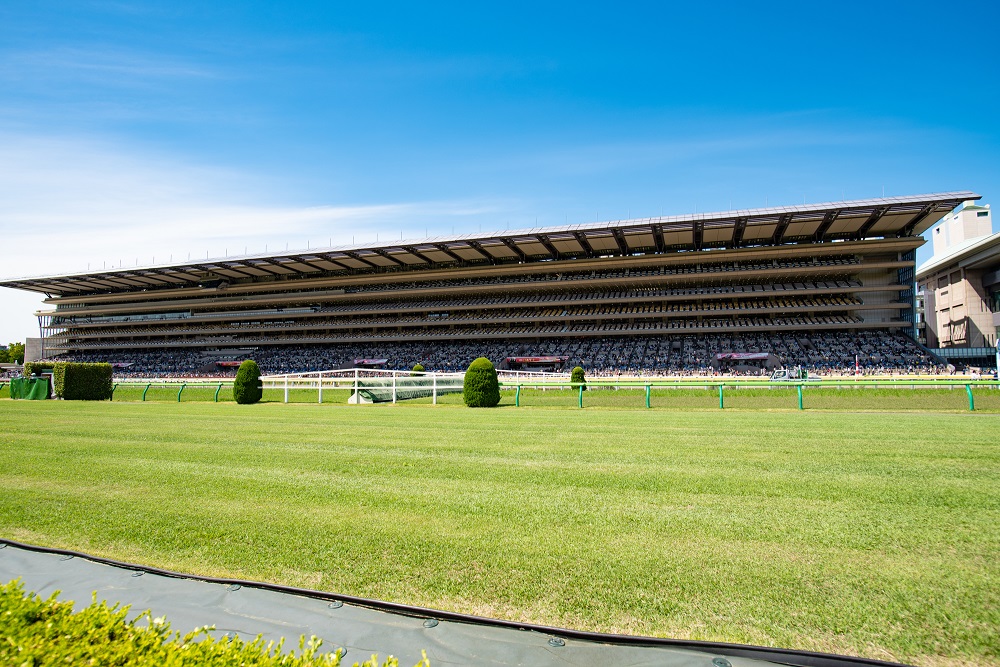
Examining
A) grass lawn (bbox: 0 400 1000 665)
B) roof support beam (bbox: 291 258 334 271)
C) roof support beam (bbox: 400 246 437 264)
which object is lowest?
grass lawn (bbox: 0 400 1000 665)

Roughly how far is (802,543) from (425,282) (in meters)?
62.8

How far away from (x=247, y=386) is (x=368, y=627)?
24.9 meters

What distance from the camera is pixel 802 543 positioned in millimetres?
4148

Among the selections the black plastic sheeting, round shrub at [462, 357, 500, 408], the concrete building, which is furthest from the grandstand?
the black plastic sheeting

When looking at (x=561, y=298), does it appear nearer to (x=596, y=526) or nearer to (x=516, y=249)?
(x=516, y=249)

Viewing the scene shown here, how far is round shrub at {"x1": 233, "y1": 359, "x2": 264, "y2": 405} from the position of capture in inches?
1004

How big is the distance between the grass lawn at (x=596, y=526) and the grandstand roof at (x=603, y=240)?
41.4m

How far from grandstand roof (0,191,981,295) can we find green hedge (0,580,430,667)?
48.8 m

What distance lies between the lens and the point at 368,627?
9.85 feet

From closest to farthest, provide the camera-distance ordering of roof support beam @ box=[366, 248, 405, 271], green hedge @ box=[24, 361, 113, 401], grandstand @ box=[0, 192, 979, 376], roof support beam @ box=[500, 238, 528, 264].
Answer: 1. green hedge @ box=[24, 361, 113, 401]
2. grandstand @ box=[0, 192, 979, 376]
3. roof support beam @ box=[500, 238, 528, 264]
4. roof support beam @ box=[366, 248, 405, 271]

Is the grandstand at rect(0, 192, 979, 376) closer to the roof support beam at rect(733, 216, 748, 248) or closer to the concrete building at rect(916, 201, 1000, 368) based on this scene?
the roof support beam at rect(733, 216, 748, 248)

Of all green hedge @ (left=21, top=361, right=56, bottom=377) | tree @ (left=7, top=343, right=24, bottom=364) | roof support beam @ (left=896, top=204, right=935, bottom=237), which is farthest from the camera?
tree @ (left=7, top=343, right=24, bottom=364)

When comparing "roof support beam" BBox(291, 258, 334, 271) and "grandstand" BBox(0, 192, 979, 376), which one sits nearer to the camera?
"grandstand" BBox(0, 192, 979, 376)

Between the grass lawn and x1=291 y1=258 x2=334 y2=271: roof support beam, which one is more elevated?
x1=291 y1=258 x2=334 y2=271: roof support beam
